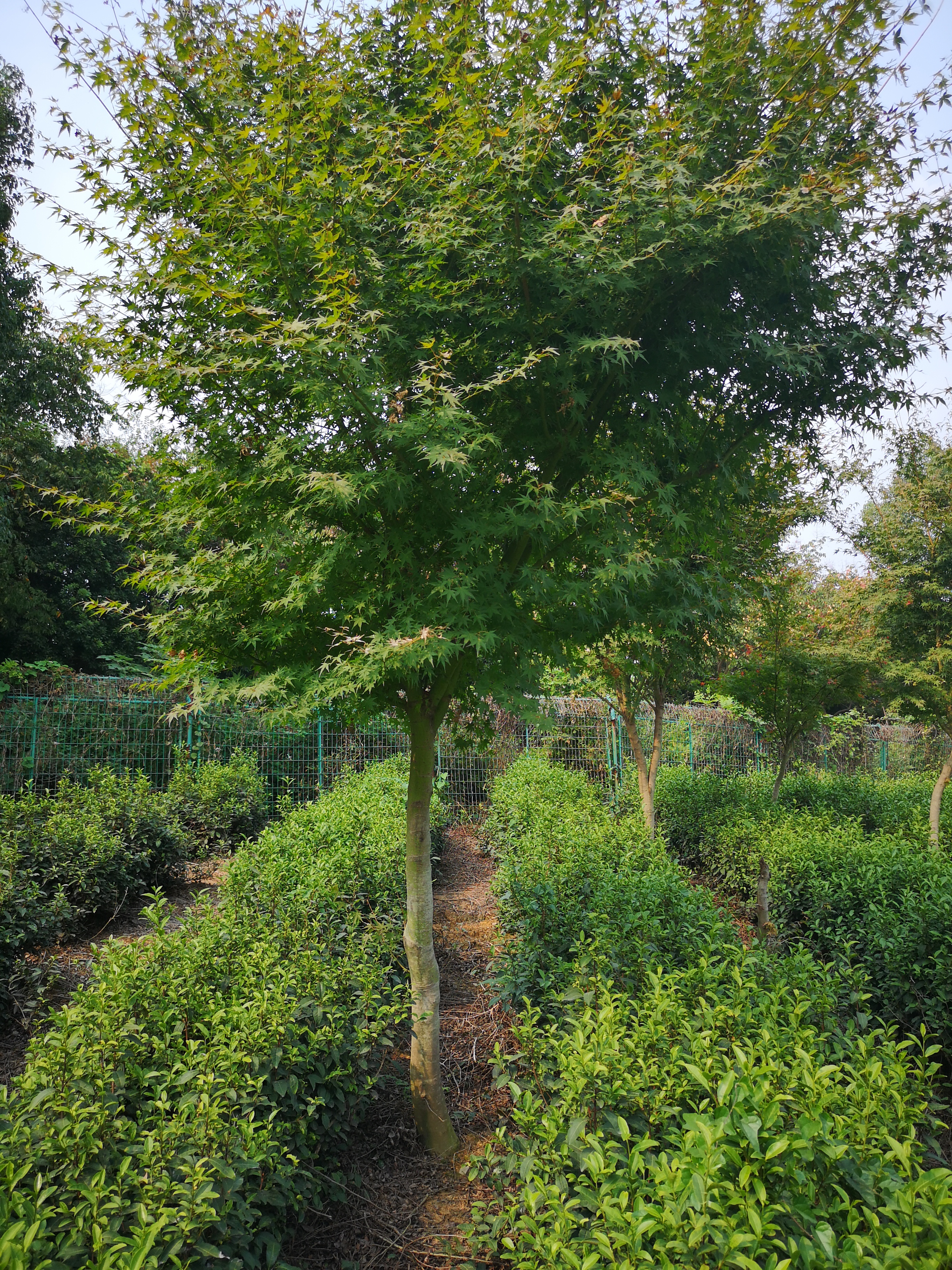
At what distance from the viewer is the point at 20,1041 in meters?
4.04

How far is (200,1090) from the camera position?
2.25 m

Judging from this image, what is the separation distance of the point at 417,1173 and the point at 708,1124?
1944 mm

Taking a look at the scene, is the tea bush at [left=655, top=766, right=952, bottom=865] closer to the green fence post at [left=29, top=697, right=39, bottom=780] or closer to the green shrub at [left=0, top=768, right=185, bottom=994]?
the green shrub at [left=0, top=768, right=185, bottom=994]

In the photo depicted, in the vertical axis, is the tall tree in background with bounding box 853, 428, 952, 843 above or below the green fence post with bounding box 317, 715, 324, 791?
above

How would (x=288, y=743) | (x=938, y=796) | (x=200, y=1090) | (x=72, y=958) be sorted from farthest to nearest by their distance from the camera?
(x=288, y=743), (x=938, y=796), (x=72, y=958), (x=200, y=1090)

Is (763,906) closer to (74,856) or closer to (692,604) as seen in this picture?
(692,604)

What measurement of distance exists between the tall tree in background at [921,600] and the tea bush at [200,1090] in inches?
300

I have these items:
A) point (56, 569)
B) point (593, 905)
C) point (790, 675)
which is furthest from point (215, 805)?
point (56, 569)

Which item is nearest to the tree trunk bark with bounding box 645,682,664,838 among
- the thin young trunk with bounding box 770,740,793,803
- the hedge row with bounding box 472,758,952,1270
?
the thin young trunk with bounding box 770,740,793,803

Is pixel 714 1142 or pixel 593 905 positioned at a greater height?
pixel 714 1142

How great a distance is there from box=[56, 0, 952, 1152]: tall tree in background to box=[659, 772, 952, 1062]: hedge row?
254 centimetres

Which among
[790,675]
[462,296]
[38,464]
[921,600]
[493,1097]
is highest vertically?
[38,464]

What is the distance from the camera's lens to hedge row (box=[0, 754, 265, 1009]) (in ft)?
15.5

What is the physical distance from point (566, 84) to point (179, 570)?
89.5 inches
